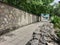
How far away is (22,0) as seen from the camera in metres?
26.6

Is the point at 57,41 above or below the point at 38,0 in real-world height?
below

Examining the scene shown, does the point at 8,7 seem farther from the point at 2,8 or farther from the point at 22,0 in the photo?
the point at 22,0

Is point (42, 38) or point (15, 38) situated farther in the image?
point (15, 38)

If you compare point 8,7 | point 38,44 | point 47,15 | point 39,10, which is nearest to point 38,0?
point 39,10

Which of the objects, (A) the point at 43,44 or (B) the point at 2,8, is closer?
(A) the point at 43,44

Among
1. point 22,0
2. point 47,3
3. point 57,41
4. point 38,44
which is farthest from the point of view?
point 47,3

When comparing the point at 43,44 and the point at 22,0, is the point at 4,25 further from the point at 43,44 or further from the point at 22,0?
the point at 22,0

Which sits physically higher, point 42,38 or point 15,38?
point 42,38

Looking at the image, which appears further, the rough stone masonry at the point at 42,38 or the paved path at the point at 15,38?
the paved path at the point at 15,38

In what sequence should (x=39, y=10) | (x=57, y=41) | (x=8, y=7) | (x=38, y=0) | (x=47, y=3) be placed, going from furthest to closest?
(x=47, y=3) < (x=39, y=10) < (x=38, y=0) < (x=8, y=7) < (x=57, y=41)

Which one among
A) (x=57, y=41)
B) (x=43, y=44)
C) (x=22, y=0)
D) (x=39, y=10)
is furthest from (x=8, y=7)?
Answer: (x=39, y=10)

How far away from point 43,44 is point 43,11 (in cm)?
4122

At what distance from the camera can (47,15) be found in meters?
48.2

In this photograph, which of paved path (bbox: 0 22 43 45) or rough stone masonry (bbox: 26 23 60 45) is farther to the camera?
paved path (bbox: 0 22 43 45)
